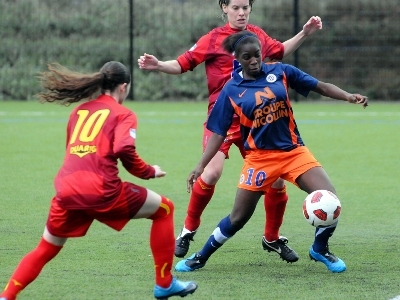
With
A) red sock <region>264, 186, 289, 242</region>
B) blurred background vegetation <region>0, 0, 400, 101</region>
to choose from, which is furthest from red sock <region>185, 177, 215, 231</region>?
blurred background vegetation <region>0, 0, 400, 101</region>

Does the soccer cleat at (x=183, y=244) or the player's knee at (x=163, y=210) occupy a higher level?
the player's knee at (x=163, y=210)

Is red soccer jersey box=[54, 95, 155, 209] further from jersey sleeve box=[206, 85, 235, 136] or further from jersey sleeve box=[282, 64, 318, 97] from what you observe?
jersey sleeve box=[282, 64, 318, 97]

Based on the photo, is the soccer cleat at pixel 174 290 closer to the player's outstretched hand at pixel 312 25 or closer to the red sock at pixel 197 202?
the red sock at pixel 197 202

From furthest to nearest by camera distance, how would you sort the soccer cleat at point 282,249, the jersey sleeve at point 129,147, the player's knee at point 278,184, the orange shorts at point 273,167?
the player's knee at point 278,184, the soccer cleat at point 282,249, the orange shorts at point 273,167, the jersey sleeve at point 129,147

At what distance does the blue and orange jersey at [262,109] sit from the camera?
20.4 ft

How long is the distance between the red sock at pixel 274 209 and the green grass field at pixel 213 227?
0.64 ft

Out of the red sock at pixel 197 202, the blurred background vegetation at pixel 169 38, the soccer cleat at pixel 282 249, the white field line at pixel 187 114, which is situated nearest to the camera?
the soccer cleat at pixel 282 249

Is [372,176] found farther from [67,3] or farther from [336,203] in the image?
[67,3]

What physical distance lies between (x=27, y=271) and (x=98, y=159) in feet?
2.58

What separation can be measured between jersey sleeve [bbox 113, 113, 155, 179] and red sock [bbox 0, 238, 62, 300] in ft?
2.31

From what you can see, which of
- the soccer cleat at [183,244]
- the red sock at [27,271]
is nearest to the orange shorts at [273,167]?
the soccer cleat at [183,244]

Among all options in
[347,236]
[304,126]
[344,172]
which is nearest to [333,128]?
[304,126]

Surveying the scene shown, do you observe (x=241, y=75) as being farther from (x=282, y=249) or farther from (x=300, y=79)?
(x=282, y=249)

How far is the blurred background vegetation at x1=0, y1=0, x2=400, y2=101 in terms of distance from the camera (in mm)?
21922
